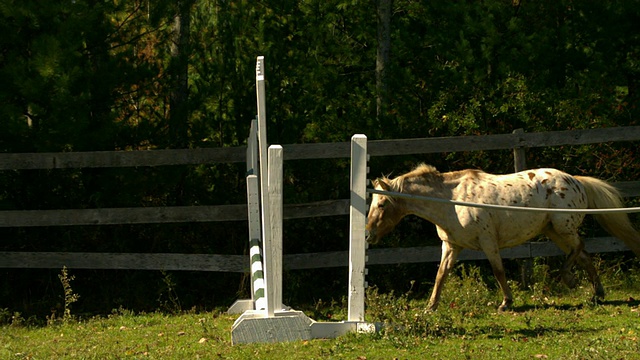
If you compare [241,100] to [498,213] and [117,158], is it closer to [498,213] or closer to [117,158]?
[117,158]

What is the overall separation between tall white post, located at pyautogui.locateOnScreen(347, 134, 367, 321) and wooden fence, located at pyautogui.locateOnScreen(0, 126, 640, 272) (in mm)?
3055

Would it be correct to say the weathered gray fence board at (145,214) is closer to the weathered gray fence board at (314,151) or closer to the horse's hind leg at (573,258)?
the weathered gray fence board at (314,151)

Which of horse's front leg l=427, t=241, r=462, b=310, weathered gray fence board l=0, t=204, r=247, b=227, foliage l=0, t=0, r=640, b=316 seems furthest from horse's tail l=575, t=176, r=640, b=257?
weathered gray fence board l=0, t=204, r=247, b=227

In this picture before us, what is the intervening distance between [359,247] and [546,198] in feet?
10.2

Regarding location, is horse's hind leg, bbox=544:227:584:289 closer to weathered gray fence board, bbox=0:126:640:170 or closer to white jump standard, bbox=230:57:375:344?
weathered gray fence board, bbox=0:126:640:170

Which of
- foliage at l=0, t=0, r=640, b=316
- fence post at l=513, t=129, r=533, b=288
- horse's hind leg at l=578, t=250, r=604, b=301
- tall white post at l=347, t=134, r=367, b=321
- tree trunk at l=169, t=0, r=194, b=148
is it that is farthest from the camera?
tree trunk at l=169, t=0, r=194, b=148

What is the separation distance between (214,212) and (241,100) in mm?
1935

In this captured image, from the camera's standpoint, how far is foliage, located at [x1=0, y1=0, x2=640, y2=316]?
35.0ft

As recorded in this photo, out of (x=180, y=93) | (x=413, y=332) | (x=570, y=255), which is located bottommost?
(x=413, y=332)

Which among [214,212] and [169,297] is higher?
[214,212]

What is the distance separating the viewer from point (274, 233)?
6.87 m

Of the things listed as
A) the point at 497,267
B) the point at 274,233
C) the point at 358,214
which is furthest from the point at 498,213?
the point at 274,233

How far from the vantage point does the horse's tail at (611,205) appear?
9.46 metres

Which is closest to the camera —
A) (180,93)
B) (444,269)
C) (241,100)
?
(444,269)
